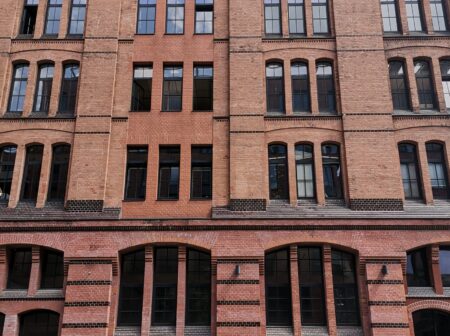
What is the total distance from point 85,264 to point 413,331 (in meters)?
11.1

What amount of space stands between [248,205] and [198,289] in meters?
3.36

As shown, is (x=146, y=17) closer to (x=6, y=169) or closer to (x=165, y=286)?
(x=6, y=169)

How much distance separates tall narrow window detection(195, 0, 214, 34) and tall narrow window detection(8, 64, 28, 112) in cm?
717

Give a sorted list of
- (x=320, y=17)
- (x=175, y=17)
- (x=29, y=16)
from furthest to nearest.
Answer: (x=29, y=16)
(x=175, y=17)
(x=320, y=17)

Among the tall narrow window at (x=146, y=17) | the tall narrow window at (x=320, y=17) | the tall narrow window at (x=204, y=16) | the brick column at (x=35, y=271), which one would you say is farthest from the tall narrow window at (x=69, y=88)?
the tall narrow window at (x=320, y=17)

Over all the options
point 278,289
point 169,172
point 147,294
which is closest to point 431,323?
point 278,289

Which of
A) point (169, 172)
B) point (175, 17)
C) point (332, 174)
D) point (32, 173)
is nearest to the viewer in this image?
point (332, 174)

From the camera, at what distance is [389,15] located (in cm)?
1861

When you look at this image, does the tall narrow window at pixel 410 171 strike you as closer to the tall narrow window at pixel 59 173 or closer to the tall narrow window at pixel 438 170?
the tall narrow window at pixel 438 170

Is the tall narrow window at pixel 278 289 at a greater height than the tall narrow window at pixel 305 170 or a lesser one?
lesser

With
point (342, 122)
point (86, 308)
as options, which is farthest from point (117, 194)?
point (342, 122)

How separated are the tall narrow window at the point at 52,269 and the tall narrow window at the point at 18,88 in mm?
5950

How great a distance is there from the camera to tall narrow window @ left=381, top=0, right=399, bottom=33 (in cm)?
1839

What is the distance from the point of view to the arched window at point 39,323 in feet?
49.8
